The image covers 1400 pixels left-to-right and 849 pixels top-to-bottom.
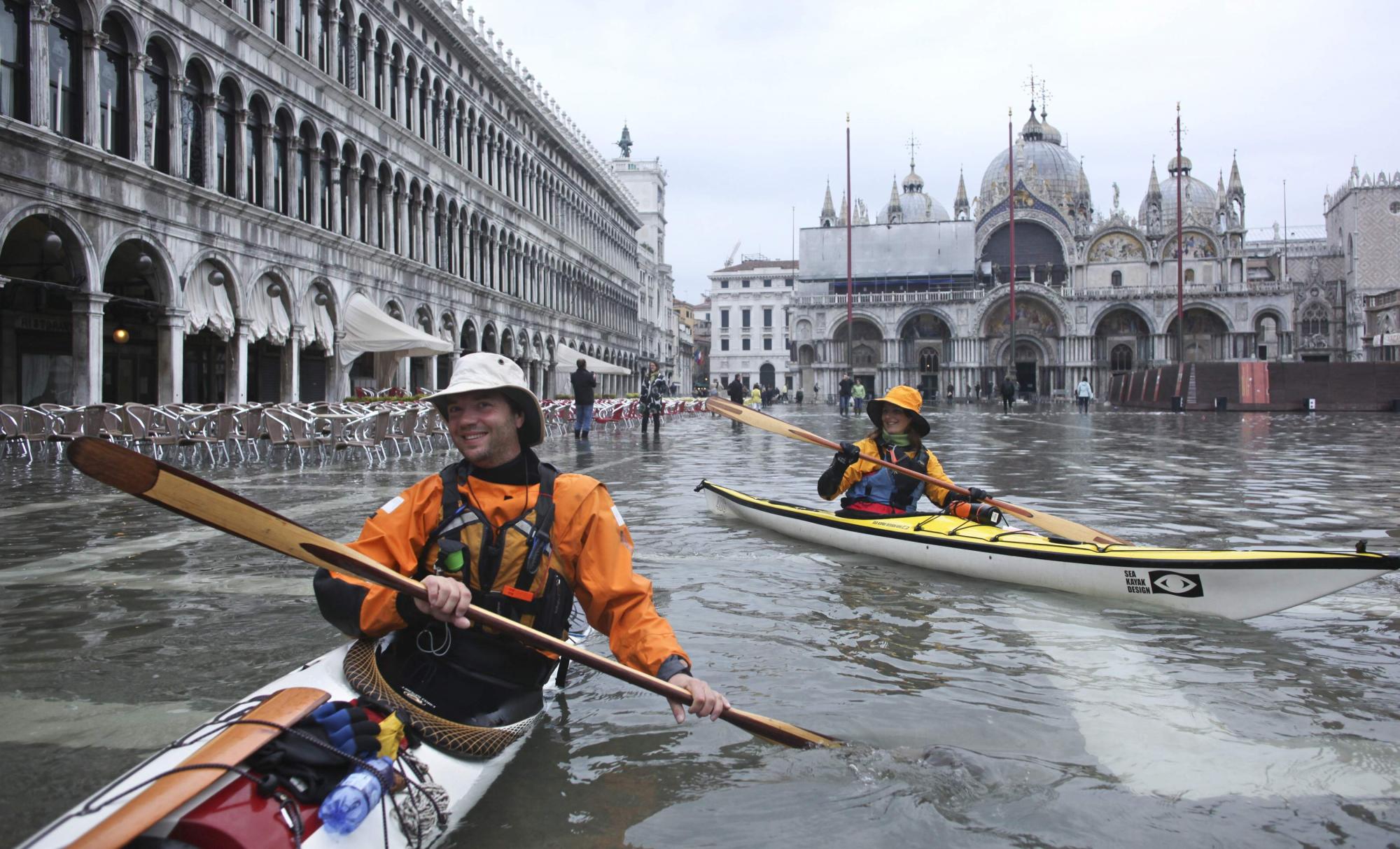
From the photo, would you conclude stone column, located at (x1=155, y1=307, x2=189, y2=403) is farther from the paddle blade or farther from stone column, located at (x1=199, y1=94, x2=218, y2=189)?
the paddle blade

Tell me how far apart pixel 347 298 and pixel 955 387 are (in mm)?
48957

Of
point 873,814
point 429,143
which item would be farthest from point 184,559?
point 429,143

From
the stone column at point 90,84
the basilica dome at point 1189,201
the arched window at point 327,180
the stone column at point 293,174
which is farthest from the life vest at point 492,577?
the basilica dome at point 1189,201

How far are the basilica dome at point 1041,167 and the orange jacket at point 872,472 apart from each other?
242 ft

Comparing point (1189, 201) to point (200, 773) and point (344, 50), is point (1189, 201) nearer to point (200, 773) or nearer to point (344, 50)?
point (344, 50)

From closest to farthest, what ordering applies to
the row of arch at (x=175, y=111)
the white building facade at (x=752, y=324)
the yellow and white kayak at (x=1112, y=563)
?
the yellow and white kayak at (x=1112, y=563) → the row of arch at (x=175, y=111) → the white building facade at (x=752, y=324)

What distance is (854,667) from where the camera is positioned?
176 inches

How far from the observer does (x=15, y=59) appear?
15672 millimetres

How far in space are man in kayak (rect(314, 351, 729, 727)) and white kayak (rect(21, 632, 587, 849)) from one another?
0.69 ft

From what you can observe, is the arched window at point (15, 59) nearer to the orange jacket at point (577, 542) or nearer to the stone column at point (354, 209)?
the stone column at point (354, 209)

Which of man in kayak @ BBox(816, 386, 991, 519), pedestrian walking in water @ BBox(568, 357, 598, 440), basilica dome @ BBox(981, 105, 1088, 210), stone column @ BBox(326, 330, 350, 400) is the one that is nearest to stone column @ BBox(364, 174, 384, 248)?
stone column @ BBox(326, 330, 350, 400)

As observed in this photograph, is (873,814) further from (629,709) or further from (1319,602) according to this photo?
(1319,602)

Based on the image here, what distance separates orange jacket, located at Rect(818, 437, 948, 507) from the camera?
286 inches

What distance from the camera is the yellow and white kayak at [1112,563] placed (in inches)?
183
